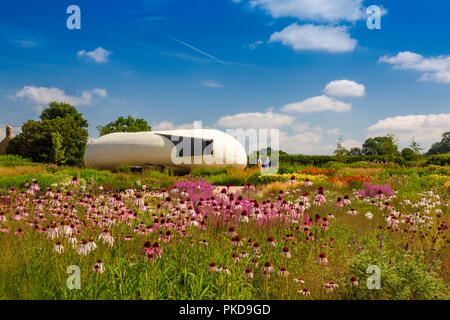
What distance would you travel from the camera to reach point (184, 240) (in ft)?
14.7

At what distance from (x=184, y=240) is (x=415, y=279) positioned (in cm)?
265

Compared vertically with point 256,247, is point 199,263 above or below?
below

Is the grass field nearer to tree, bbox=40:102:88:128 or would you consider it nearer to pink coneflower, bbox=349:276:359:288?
pink coneflower, bbox=349:276:359:288

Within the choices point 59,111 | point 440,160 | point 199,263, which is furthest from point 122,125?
point 199,263

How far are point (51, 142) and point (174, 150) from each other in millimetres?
18453

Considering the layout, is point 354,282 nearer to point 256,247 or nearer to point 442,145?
point 256,247

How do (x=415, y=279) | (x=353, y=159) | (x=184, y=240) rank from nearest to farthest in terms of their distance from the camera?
(x=415, y=279)
(x=184, y=240)
(x=353, y=159)

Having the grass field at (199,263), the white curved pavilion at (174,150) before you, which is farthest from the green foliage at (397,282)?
the white curved pavilion at (174,150)

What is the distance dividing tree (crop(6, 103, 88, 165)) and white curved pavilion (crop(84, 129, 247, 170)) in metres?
9.70

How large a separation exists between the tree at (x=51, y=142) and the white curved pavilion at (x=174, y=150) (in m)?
9.70

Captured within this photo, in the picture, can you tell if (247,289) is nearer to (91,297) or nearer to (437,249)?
(91,297)

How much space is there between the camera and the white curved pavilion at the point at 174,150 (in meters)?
27.6

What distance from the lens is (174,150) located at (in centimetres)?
2741
